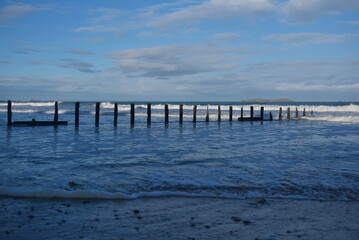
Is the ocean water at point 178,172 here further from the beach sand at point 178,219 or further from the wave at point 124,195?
the beach sand at point 178,219

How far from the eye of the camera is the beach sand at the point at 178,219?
3834mm

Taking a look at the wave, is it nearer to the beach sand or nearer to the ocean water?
the ocean water

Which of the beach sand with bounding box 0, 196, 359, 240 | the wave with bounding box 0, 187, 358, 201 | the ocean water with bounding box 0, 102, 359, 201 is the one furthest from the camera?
the ocean water with bounding box 0, 102, 359, 201

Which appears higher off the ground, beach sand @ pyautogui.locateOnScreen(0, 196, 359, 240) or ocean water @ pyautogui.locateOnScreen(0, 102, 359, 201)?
ocean water @ pyautogui.locateOnScreen(0, 102, 359, 201)

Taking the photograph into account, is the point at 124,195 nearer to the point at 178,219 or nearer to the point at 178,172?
the point at 178,219

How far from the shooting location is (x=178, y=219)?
4.36m

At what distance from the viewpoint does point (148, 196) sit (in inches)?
217

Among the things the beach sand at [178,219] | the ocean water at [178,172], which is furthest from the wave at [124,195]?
the beach sand at [178,219]

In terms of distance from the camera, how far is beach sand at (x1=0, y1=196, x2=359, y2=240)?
12.6 feet

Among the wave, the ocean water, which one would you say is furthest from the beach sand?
the ocean water

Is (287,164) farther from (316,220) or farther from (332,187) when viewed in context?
(316,220)

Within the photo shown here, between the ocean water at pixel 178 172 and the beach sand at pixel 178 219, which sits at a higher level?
the ocean water at pixel 178 172

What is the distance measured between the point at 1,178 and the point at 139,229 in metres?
4.24

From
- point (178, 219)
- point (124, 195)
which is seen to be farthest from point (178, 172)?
point (178, 219)
